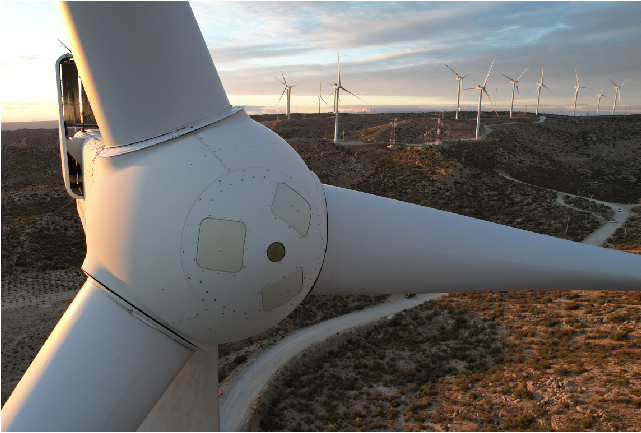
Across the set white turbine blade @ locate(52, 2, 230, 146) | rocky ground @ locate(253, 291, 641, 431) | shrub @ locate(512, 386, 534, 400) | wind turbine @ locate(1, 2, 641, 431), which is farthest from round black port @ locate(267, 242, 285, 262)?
shrub @ locate(512, 386, 534, 400)

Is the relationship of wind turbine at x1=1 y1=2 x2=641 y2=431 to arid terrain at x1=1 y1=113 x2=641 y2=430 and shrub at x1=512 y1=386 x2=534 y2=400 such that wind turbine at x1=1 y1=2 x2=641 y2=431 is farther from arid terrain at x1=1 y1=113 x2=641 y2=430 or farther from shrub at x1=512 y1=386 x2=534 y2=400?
arid terrain at x1=1 y1=113 x2=641 y2=430

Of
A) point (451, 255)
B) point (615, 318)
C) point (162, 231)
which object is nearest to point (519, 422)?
point (615, 318)

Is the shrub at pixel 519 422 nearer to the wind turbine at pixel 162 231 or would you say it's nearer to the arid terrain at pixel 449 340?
the arid terrain at pixel 449 340

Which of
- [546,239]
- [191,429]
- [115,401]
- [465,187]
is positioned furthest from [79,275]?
[465,187]

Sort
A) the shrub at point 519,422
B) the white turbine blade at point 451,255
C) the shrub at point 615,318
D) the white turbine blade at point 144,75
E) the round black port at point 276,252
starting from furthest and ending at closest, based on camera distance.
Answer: the shrub at point 615,318 → the shrub at point 519,422 → the white turbine blade at point 451,255 → the round black port at point 276,252 → the white turbine blade at point 144,75

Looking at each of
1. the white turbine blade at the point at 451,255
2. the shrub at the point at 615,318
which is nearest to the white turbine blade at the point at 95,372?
the white turbine blade at the point at 451,255

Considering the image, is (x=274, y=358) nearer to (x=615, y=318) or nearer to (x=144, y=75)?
(x=615, y=318)

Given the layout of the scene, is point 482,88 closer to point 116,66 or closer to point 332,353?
point 332,353
